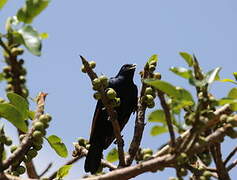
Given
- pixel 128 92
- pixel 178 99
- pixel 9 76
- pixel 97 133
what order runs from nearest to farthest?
1. pixel 9 76
2. pixel 178 99
3. pixel 97 133
4. pixel 128 92

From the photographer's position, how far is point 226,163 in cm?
341

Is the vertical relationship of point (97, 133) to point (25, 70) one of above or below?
above

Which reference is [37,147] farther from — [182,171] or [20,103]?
[182,171]

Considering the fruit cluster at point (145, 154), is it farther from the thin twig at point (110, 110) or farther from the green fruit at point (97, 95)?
the green fruit at point (97, 95)

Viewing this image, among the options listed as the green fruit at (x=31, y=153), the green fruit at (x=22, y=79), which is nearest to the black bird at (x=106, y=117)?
the green fruit at (x=31, y=153)

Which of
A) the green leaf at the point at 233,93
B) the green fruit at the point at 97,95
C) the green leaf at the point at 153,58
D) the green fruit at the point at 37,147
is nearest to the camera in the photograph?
the green leaf at the point at 233,93

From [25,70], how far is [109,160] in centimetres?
224

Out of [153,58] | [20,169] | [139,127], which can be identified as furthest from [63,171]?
[153,58]

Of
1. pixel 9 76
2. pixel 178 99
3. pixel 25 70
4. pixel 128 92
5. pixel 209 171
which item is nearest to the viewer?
pixel 25 70

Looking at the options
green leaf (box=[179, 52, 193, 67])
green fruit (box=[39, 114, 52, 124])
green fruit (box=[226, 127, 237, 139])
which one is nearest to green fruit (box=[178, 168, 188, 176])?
green fruit (box=[226, 127, 237, 139])

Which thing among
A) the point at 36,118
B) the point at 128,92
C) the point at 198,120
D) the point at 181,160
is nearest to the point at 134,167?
the point at 181,160

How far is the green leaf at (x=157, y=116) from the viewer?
3.05 m

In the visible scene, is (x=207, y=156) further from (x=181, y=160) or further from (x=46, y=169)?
(x=46, y=169)

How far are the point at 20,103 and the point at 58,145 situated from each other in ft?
1.95
